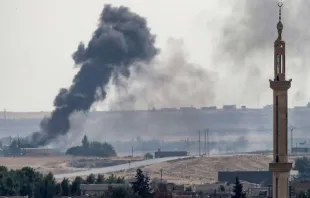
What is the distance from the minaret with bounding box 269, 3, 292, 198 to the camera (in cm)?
3123

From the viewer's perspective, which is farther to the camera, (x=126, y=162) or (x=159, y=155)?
(x=159, y=155)

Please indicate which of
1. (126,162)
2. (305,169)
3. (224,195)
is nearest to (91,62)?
(126,162)

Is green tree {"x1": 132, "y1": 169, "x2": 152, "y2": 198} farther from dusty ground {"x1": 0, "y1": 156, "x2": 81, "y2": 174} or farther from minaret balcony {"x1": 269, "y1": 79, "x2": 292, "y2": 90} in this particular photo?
dusty ground {"x1": 0, "y1": 156, "x2": 81, "y2": 174}

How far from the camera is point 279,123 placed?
31.6m

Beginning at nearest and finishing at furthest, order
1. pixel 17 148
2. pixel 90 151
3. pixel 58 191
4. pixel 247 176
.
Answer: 1. pixel 58 191
2. pixel 247 176
3. pixel 90 151
4. pixel 17 148

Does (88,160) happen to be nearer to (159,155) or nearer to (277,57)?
(159,155)

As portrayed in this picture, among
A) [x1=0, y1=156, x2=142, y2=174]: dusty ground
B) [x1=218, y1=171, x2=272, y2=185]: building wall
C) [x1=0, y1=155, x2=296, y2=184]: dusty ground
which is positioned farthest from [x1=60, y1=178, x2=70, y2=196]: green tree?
[x1=0, y1=156, x2=142, y2=174]: dusty ground

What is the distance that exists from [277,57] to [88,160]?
459 ft

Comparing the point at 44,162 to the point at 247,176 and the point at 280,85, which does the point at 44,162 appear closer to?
the point at 247,176

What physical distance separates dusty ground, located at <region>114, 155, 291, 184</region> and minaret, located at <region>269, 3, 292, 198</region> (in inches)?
3923

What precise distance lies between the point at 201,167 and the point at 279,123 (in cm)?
12111

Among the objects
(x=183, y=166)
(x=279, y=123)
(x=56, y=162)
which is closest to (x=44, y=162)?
(x=56, y=162)

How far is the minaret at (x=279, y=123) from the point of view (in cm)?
3123

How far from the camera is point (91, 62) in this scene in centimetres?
17525
